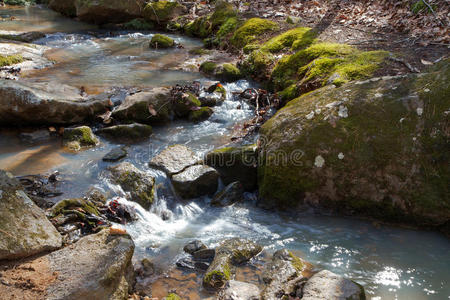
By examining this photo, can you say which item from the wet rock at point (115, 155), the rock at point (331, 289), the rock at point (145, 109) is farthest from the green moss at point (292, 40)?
the rock at point (331, 289)

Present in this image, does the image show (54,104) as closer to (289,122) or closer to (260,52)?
(289,122)

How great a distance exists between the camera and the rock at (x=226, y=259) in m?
3.71

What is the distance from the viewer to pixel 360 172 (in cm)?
469

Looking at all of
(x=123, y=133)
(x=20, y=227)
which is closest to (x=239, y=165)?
(x=123, y=133)

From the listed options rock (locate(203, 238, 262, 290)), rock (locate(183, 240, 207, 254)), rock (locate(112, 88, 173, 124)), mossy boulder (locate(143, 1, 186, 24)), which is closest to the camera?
rock (locate(203, 238, 262, 290))

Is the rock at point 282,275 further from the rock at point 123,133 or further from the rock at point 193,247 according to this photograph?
the rock at point 123,133

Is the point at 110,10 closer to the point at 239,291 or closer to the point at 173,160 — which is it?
the point at 173,160

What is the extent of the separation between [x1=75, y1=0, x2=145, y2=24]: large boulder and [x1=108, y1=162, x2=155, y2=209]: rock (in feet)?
40.1

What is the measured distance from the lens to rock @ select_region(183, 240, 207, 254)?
4273 millimetres

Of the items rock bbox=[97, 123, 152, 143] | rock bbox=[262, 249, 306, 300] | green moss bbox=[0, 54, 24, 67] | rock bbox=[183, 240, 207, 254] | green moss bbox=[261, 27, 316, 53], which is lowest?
rock bbox=[183, 240, 207, 254]

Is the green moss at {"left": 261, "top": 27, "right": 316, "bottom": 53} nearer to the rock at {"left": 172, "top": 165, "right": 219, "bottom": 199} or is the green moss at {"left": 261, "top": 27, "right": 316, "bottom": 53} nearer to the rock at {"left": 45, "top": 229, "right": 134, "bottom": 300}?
the rock at {"left": 172, "top": 165, "right": 219, "bottom": 199}

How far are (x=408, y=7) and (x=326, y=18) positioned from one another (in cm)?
214

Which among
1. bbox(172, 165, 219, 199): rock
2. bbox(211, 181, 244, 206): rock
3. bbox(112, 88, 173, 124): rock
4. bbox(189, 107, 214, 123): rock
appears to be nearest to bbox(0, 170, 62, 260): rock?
bbox(172, 165, 219, 199): rock

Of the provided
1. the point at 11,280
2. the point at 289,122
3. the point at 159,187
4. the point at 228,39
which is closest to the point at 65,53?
the point at 228,39
